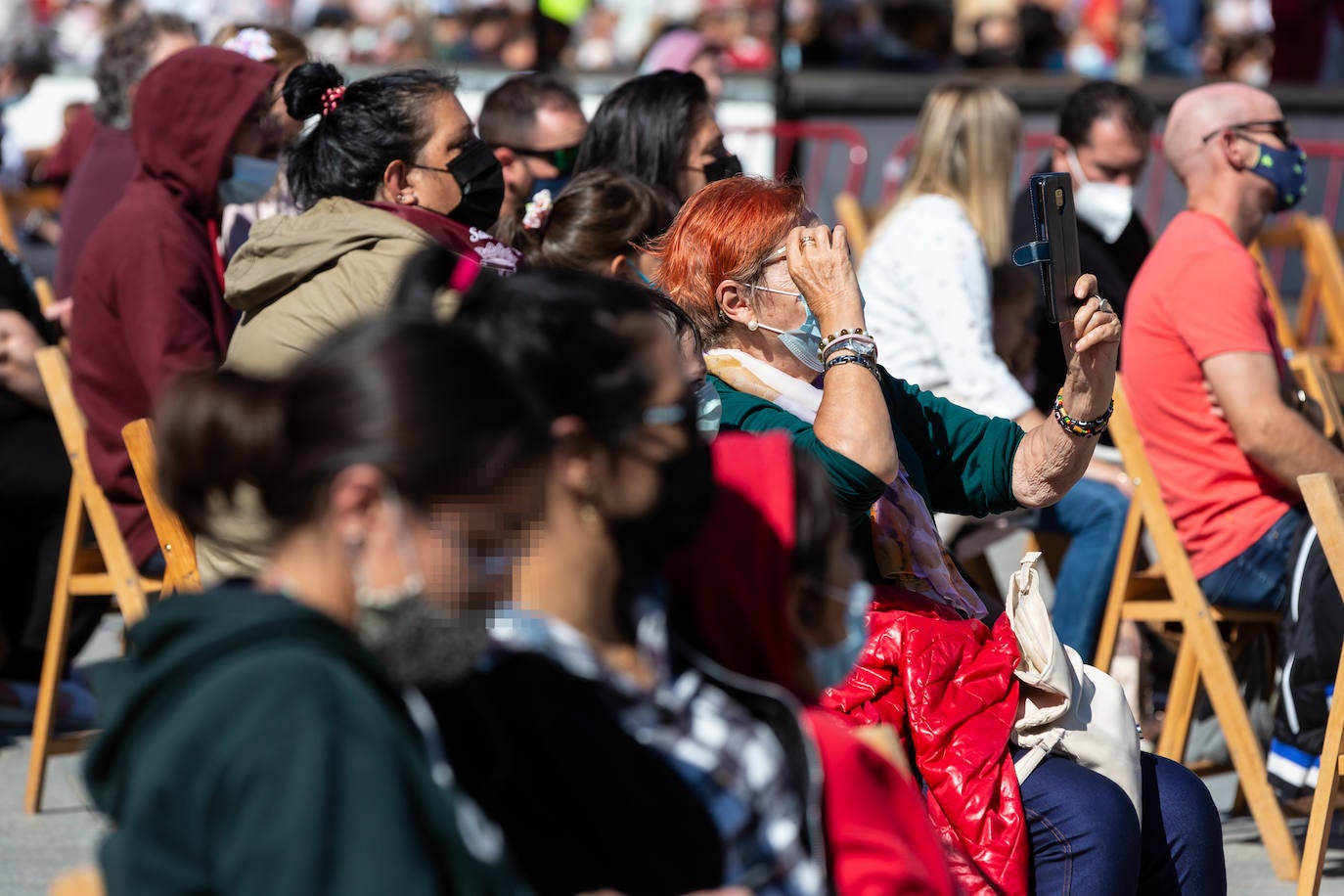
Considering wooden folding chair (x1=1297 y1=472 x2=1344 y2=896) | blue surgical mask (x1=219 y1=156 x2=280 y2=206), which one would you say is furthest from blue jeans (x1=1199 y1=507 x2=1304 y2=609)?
blue surgical mask (x1=219 y1=156 x2=280 y2=206)

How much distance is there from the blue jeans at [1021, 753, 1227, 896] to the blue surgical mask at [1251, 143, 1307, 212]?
88.9 inches

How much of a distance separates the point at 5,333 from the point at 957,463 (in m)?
2.68

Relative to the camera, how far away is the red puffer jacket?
2.58 m

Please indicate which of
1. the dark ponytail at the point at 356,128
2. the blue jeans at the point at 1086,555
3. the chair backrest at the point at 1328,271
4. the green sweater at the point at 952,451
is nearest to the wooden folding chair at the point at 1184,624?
the blue jeans at the point at 1086,555

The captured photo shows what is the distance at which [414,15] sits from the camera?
13.4 metres

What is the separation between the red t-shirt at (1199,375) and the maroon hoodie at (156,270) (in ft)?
7.56

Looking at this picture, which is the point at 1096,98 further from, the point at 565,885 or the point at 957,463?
the point at 565,885

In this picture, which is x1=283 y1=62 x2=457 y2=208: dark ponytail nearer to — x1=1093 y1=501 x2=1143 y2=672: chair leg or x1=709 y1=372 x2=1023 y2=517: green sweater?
x1=709 y1=372 x2=1023 y2=517: green sweater

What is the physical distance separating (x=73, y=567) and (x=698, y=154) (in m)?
1.89

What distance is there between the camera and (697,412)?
8.14 feet

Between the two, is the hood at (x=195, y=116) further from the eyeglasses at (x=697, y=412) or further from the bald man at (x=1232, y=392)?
the bald man at (x=1232, y=392)

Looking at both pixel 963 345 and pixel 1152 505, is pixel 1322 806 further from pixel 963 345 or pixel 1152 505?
pixel 963 345

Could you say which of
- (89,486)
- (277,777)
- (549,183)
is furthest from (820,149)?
(277,777)

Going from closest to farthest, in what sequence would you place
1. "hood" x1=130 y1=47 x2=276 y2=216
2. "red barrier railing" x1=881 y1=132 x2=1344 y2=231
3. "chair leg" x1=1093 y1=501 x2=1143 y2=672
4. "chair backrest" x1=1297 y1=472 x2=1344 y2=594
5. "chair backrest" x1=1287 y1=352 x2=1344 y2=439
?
"chair backrest" x1=1297 y1=472 x2=1344 y2=594, "hood" x1=130 y1=47 x2=276 y2=216, "chair leg" x1=1093 y1=501 x2=1143 y2=672, "chair backrest" x1=1287 y1=352 x2=1344 y2=439, "red barrier railing" x1=881 y1=132 x2=1344 y2=231
